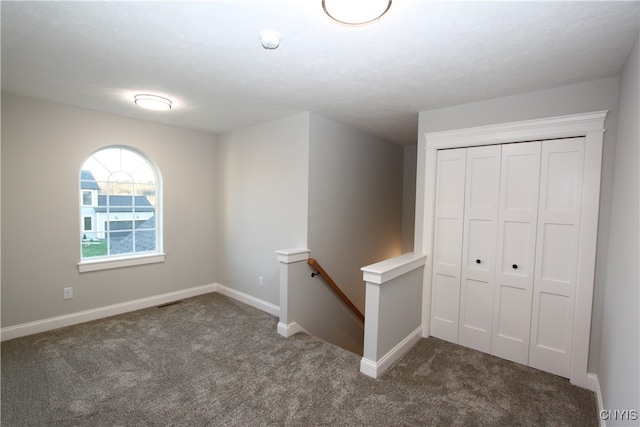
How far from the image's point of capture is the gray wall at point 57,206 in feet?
9.58

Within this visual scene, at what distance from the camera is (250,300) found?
4047 millimetres

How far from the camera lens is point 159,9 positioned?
60.2 inches

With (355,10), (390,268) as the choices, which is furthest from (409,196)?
(355,10)

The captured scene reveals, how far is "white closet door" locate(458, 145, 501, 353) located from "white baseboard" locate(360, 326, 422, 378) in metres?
0.51

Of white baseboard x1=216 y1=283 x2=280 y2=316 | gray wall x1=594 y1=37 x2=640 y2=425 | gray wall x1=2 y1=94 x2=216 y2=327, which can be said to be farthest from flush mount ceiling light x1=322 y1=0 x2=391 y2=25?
gray wall x1=2 y1=94 x2=216 y2=327

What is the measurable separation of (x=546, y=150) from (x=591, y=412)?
1.97 metres

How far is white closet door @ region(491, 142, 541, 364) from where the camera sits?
2559mm

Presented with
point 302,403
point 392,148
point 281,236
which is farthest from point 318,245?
point 392,148

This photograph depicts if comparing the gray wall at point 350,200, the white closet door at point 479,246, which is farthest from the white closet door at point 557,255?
the gray wall at point 350,200

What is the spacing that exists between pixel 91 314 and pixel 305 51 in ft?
12.3

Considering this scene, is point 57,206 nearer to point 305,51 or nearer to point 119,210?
point 119,210

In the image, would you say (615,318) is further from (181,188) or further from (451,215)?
(181,188)

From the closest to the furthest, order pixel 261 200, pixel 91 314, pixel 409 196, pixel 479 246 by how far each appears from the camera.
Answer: pixel 479 246
pixel 91 314
pixel 261 200
pixel 409 196

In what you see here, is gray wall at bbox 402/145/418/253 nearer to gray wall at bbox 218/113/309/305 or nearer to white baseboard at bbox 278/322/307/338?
gray wall at bbox 218/113/309/305
